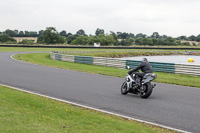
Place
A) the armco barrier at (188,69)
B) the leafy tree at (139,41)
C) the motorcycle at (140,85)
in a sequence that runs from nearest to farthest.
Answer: the motorcycle at (140,85)
the armco barrier at (188,69)
the leafy tree at (139,41)

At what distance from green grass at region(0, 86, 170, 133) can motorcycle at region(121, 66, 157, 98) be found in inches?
116

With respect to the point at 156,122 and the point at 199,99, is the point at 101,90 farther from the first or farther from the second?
the point at 156,122

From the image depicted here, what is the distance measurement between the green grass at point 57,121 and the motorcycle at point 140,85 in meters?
2.94

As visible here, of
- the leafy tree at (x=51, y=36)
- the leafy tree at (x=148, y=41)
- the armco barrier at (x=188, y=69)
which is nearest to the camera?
the armco barrier at (x=188, y=69)

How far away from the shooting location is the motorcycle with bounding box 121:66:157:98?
34.5 feet

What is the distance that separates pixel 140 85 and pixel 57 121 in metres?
4.78

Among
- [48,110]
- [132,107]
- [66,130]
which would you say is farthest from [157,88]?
[66,130]

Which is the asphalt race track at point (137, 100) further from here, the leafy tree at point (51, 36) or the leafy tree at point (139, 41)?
the leafy tree at point (139, 41)

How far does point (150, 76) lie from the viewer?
10492mm

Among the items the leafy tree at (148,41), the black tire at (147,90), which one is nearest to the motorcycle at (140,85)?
the black tire at (147,90)

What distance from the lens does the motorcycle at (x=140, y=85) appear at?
1052 centimetres

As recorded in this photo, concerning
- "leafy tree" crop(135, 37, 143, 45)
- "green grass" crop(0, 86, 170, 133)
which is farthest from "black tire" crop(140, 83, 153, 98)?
"leafy tree" crop(135, 37, 143, 45)

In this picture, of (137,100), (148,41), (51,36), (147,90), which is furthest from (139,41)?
(137,100)

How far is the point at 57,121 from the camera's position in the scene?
688 cm
